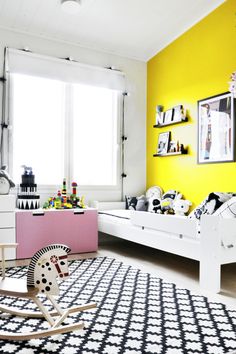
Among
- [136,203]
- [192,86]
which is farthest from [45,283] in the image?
[192,86]

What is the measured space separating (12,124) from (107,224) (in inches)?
66.5

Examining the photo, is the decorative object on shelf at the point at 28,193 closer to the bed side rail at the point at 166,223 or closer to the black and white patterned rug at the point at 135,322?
the bed side rail at the point at 166,223

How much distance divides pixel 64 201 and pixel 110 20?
2.22 m

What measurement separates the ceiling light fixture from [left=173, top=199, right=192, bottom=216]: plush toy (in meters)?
2.43

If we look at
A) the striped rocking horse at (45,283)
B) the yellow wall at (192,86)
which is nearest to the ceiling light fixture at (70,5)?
the yellow wall at (192,86)

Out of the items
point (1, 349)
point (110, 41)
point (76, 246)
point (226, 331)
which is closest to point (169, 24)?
point (110, 41)

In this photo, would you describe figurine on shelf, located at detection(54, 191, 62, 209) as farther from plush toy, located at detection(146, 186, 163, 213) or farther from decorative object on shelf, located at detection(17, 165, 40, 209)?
plush toy, located at detection(146, 186, 163, 213)

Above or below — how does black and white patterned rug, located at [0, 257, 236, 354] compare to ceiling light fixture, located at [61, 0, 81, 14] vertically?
below

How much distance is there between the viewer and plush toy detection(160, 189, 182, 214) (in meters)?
3.91

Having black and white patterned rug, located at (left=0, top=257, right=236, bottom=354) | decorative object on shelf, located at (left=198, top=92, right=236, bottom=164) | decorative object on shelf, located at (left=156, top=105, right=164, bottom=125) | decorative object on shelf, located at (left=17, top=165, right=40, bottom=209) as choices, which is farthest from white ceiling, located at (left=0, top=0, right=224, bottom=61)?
black and white patterned rug, located at (left=0, top=257, right=236, bottom=354)

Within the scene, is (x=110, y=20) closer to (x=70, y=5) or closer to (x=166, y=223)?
(x=70, y=5)

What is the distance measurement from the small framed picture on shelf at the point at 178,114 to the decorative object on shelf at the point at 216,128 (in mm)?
300

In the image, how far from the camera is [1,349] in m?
1.54

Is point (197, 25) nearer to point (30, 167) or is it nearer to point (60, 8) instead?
point (60, 8)
